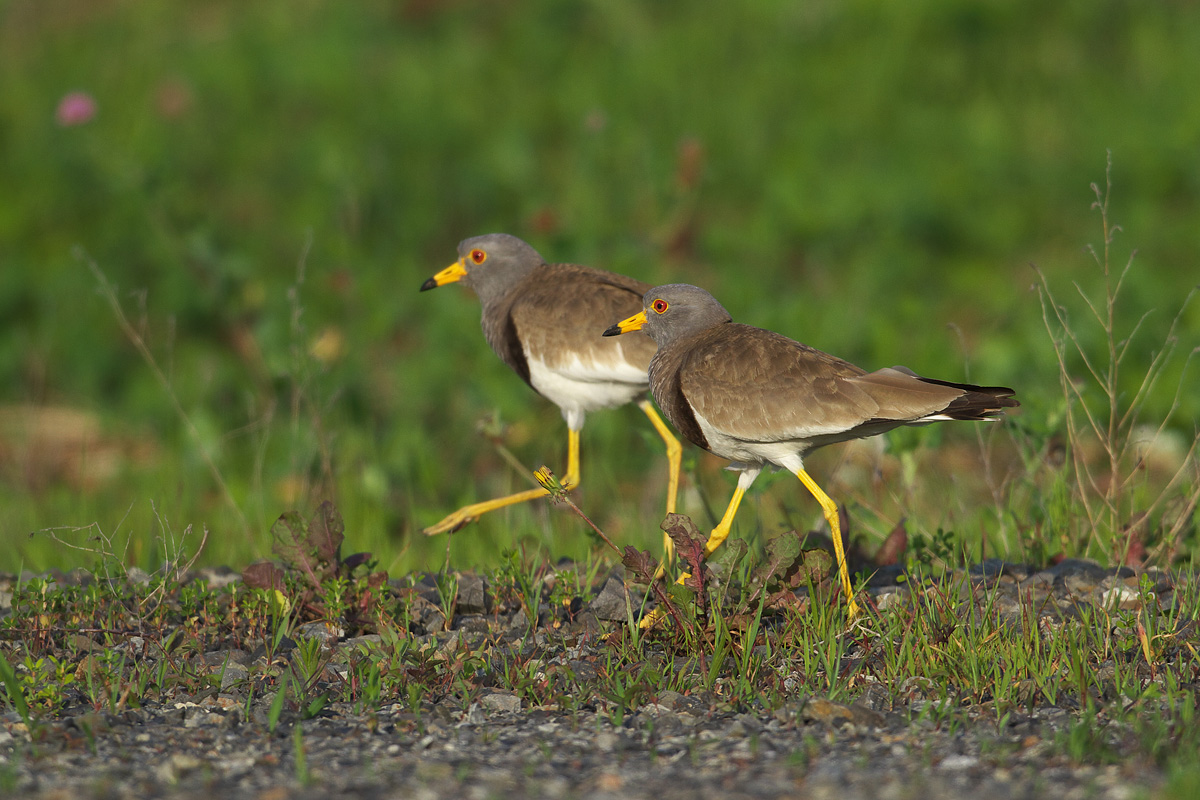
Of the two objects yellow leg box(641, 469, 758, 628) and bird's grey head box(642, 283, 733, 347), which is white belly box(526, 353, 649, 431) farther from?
yellow leg box(641, 469, 758, 628)

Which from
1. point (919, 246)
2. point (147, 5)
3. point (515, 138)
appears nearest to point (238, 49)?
point (147, 5)

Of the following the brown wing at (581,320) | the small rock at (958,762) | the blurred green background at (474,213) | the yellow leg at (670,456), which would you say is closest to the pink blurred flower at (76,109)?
the blurred green background at (474,213)

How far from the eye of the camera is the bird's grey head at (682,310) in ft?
Answer: 18.5

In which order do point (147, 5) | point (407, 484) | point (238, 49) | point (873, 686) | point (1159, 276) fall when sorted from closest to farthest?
point (873, 686) → point (407, 484) → point (1159, 276) → point (238, 49) → point (147, 5)

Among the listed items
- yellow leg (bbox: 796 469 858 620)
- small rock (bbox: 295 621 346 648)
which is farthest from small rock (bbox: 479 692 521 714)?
yellow leg (bbox: 796 469 858 620)

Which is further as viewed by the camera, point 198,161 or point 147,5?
point 147,5

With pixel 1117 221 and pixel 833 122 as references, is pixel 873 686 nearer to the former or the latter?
pixel 1117 221

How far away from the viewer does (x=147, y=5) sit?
15.6 metres

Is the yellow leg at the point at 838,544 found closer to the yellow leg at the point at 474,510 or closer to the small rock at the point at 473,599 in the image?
the small rock at the point at 473,599

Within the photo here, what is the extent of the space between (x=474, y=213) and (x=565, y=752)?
8357 millimetres

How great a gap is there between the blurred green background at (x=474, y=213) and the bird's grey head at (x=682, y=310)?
1034mm

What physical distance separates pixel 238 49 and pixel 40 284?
5.08 metres

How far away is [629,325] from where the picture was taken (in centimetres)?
577

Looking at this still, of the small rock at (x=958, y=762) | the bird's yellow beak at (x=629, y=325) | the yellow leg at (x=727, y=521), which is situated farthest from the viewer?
the bird's yellow beak at (x=629, y=325)
